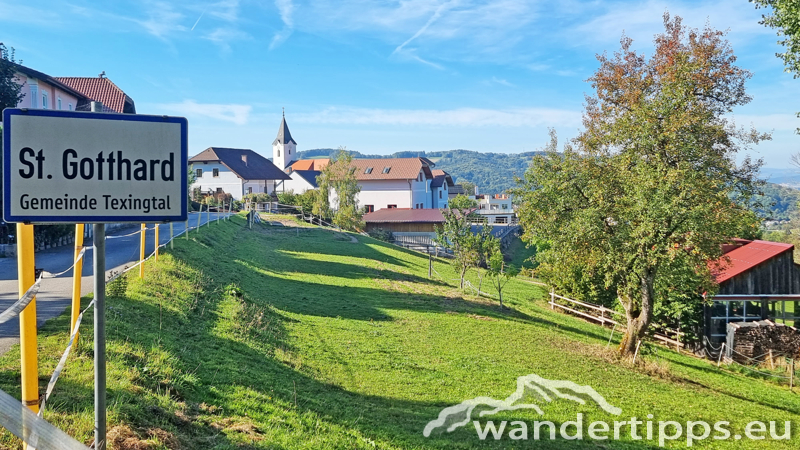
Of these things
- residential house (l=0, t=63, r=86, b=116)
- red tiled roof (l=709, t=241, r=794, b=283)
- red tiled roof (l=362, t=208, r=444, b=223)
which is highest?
residential house (l=0, t=63, r=86, b=116)

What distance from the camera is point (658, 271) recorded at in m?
17.4

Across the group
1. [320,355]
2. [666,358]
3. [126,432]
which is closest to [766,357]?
[666,358]

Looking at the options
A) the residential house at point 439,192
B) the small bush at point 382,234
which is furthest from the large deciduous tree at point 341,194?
the residential house at point 439,192

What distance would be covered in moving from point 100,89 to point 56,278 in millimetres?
36522

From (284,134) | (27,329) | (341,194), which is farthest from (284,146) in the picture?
(27,329)

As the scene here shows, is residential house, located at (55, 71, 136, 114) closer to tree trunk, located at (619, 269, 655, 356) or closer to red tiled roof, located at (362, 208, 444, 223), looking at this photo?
red tiled roof, located at (362, 208, 444, 223)

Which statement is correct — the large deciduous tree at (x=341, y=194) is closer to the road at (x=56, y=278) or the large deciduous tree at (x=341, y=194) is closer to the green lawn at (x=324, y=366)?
the green lawn at (x=324, y=366)

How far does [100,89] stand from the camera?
44.0 m

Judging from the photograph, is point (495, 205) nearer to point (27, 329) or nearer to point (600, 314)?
point (600, 314)

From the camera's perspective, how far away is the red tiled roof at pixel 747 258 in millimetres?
24594

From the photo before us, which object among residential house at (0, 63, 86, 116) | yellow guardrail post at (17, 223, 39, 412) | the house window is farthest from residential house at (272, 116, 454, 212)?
yellow guardrail post at (17, 223, 39, 412)

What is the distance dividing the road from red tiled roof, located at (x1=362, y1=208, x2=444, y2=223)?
104 ft

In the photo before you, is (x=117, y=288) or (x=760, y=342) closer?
(x=117, y=288)

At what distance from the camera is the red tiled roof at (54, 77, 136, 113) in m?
42.8
